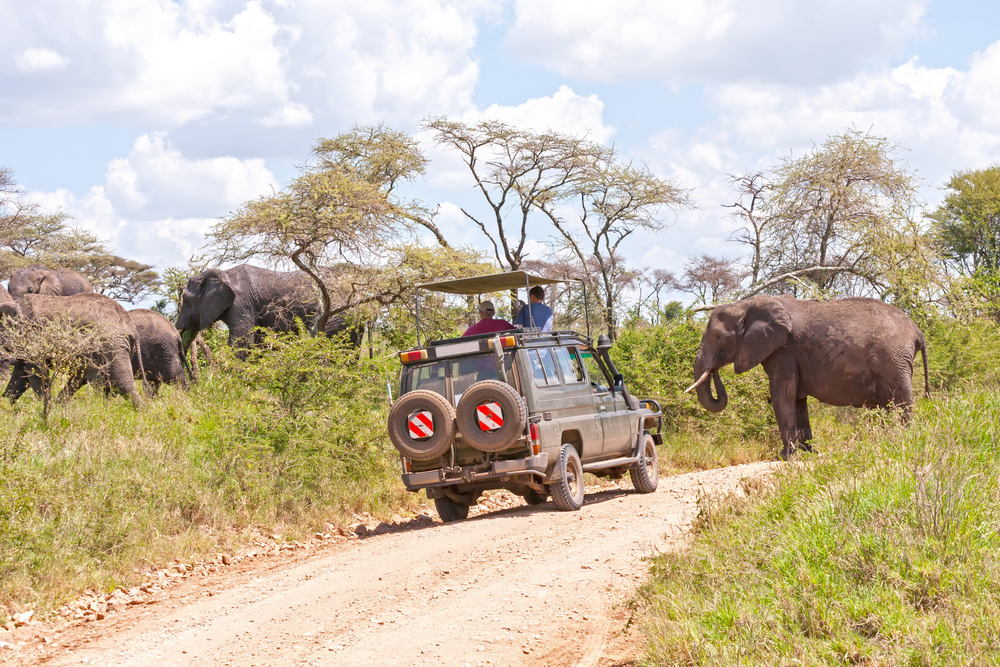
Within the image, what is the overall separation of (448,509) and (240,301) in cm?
1448

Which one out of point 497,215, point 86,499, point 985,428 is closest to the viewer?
point 985,428

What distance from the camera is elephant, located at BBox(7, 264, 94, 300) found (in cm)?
2267

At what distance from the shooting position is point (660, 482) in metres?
13.8

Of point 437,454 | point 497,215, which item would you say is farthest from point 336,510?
point 497,215

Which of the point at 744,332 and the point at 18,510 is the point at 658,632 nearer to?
the point at 18,510

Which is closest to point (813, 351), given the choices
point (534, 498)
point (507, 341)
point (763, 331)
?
point (763, 331)

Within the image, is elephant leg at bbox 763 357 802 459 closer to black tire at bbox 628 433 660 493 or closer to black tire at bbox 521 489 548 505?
black tire at bbox 628 433 660 493

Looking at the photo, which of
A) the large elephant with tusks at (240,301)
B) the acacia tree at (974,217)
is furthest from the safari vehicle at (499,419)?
the acacia tree at (974,217)

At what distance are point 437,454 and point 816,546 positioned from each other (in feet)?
16.9

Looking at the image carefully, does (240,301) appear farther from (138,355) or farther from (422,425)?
(422,425)

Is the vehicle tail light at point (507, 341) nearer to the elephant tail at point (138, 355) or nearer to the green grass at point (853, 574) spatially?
the green grass at point (853, 574)

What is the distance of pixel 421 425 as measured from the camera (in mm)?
10391

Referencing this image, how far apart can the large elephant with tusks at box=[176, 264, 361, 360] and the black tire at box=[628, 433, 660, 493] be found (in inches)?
466

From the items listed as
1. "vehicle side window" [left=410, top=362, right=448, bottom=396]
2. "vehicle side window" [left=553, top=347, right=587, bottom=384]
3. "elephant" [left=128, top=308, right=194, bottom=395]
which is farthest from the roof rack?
"elephant" [left=128, top=308, right=194, bottom=395]
